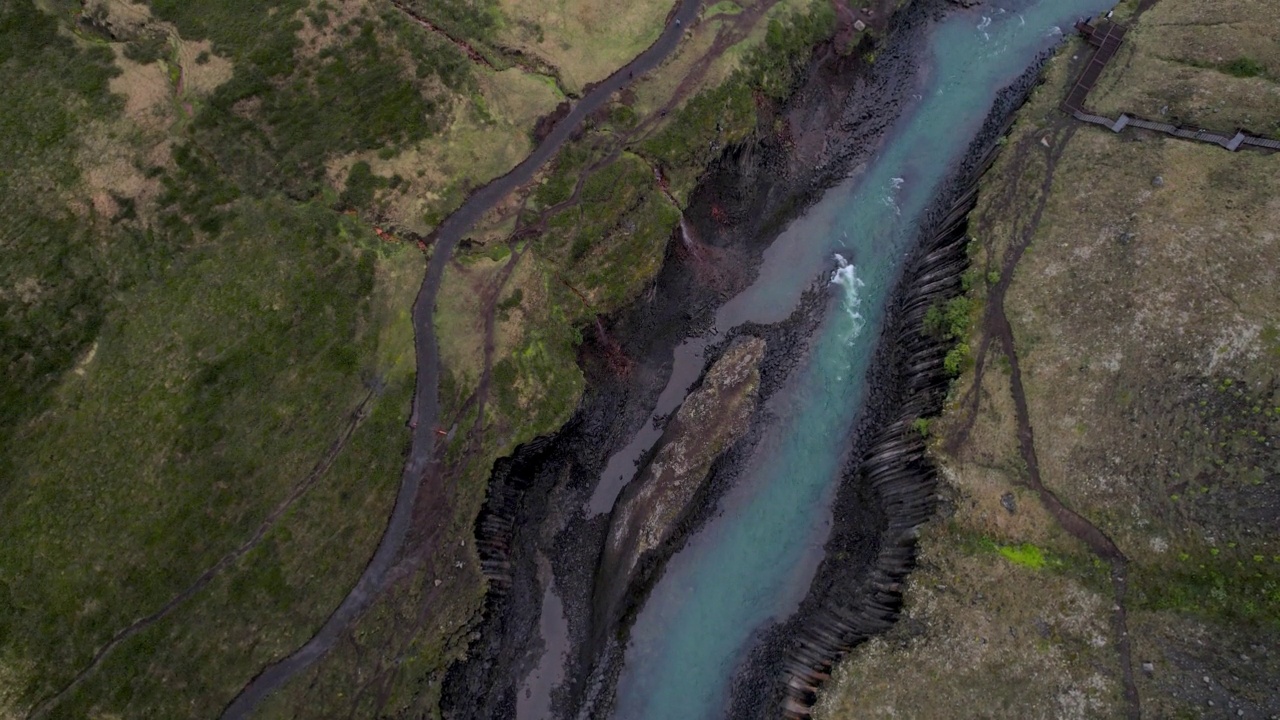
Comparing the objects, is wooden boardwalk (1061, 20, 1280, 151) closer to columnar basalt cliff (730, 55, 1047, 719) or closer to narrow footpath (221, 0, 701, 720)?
columnar basalt cliff (730, 55, 1047, 719)

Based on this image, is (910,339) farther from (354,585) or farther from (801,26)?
(354,585)

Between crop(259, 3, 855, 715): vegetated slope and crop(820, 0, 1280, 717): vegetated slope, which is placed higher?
crop(259, 3, 855, 715): vegetated slope

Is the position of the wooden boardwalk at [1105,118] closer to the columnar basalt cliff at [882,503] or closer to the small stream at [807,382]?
the small stream at [807,382]

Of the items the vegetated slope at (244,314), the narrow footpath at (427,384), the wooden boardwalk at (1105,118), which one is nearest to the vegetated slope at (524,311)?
the vegetated slope at (244,314)

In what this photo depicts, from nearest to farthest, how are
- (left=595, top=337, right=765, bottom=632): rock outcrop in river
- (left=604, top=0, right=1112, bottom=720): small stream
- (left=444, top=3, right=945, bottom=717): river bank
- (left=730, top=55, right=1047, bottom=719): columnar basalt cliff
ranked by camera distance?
1. (left=730, top=55, right=1047, bottom=719): columnar basalt cliff
2. (left=444, top=3, right=945, bottom=717): river bank
3. (left=604, top=0, right=1112, bottom=720): small stream
4. (left=595, top=337, right=765, bottom=632): rock outcrop in river

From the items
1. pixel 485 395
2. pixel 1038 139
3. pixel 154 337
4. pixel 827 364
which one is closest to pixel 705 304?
pixel 827 364

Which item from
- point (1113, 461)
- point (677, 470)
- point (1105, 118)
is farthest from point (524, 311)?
point (1105, 118)

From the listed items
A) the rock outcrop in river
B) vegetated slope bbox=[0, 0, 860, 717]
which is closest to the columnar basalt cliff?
the rock outcrop in river
